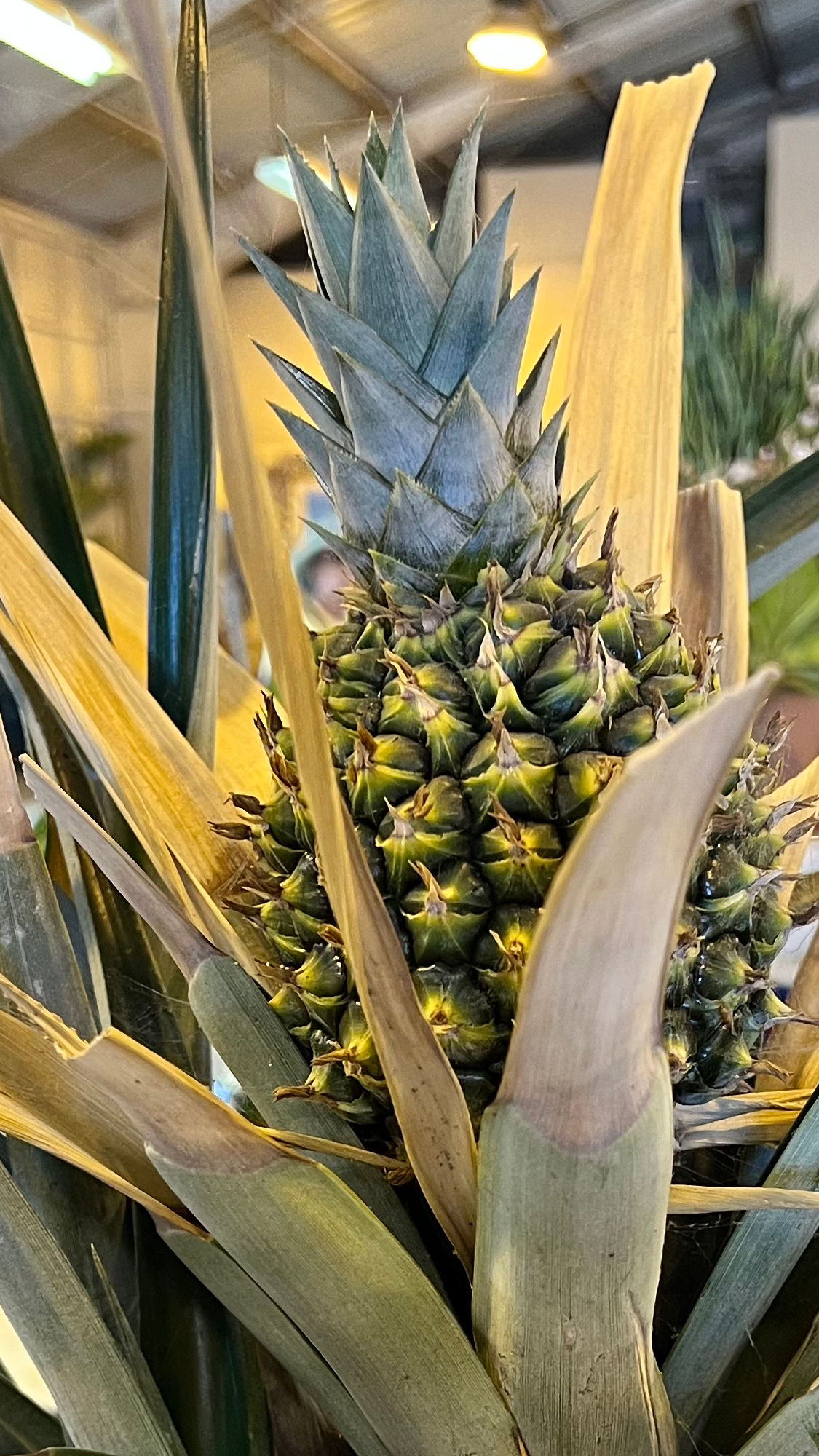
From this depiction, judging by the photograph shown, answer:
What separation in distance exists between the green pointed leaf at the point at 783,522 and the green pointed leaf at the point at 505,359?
14 centimetres

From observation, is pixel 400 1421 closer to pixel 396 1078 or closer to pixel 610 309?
pixel 396 1078

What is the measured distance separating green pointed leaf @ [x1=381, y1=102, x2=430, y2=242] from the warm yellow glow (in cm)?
22

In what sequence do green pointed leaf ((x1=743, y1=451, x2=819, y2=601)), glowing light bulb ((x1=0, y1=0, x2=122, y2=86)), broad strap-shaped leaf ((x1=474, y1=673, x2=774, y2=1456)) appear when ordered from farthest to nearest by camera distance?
1. glowing light bulb ((x1=0, y1=0, x2=122, y2=86))
2. green pointed leaf ((x1=743, y1=451, x2=819, y2=601))
3. broad strap-shaped leaf ((x1=474, y1=673, x2=774, y2=1456))

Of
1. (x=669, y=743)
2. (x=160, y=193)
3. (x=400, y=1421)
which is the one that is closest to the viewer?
(x=669, y=743)

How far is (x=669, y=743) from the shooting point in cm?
12

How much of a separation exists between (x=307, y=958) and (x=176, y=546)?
17 cm

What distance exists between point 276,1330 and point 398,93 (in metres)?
0.48

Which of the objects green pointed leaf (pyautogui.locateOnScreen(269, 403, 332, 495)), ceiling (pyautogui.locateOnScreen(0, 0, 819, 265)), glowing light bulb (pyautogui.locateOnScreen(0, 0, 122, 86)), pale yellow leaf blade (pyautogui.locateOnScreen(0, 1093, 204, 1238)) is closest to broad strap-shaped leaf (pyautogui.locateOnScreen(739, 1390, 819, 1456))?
pale yellow leaf blade (pyautogui.locateOnScreen(0, 1093, 204, 1238))

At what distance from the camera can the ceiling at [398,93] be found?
16.1 inches

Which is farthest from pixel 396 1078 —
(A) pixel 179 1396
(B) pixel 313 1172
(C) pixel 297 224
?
(C) pixel 297 224

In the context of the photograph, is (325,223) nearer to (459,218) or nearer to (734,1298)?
(459,218)

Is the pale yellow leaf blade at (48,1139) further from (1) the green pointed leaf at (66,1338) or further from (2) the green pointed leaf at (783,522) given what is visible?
(2) the green pointed leaf at (783,522)

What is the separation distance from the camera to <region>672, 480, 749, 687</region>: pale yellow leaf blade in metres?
0.33

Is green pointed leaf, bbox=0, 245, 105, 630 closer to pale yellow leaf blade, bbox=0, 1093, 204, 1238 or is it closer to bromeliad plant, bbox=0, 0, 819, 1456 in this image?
bromeliad plant, bbox=0, 0, 819, 1456
